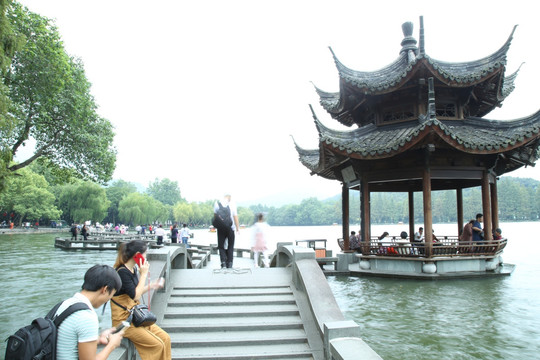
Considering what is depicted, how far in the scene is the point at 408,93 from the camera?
46.6 feet

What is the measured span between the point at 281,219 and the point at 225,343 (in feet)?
514

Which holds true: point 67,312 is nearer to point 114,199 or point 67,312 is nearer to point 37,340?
point 37,340

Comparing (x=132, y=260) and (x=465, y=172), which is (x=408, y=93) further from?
(x=132, y=260)

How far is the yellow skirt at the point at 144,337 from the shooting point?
13.6 ft

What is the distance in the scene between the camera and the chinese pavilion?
12.4 metres

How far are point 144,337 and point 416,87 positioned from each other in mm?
12578

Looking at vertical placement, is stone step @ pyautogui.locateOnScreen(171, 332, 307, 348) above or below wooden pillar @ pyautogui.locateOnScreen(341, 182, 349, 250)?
below

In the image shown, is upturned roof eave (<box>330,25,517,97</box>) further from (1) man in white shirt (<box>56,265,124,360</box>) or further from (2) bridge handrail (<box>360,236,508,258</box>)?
(1) man in white shirt (<box>56,265,124,360</box>)

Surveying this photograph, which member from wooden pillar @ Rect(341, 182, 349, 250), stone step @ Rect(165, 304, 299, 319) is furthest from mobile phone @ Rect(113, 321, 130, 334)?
wooden pillar @ Rect(341, 182, 349, 250)

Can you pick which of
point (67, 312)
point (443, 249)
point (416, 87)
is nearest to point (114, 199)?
point (416, 87)

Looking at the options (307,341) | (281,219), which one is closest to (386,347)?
(307,341)

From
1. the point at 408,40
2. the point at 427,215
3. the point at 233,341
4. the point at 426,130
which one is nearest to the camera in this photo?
the point at 233,341

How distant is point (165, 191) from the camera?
131m

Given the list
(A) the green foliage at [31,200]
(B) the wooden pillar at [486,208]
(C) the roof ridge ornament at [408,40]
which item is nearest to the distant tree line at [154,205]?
(A) the green foliage at [31,200]
